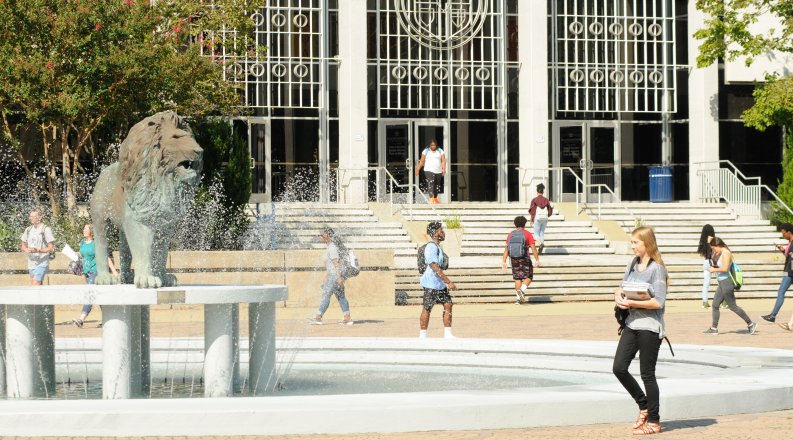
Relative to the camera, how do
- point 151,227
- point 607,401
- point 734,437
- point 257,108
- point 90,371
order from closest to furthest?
point 734,437 → point 607,401 → point 151,227 → point 90,371 → point 257,108

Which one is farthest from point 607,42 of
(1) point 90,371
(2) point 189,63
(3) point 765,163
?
(1) point 90,371

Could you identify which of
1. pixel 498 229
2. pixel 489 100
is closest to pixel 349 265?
pixel 498 229

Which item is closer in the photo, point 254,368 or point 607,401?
point 607,401

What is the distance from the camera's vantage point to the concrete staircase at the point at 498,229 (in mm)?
32891

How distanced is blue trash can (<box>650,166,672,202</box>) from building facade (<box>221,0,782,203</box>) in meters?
0.89

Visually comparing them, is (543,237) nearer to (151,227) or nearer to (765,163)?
(765,163)

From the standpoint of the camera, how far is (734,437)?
10.3 metres

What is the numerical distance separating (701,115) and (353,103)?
10.5 meters

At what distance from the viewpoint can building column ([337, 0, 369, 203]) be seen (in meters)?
38.1

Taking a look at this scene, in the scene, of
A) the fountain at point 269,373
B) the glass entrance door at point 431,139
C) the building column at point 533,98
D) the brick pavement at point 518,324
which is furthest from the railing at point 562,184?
the fountain at point 269,373

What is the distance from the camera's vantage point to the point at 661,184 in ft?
134

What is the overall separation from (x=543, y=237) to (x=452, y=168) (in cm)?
961

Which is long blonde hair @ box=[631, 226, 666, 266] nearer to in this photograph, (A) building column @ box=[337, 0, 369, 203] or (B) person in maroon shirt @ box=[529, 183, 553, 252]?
(B) person in maroon shirt @ box=[529, 183, 553, 252]

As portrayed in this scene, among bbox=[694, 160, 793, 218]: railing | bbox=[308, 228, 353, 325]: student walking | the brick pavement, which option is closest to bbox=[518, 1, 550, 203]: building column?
bbox=[694, 160, 793, 218]: railing
